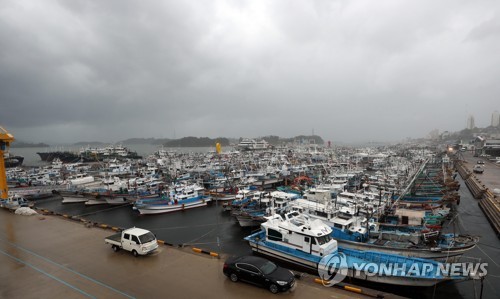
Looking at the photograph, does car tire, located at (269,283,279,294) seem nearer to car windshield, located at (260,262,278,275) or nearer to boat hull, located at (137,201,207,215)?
car windshield, located at (260,262,278,275)

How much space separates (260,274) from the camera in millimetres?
9344

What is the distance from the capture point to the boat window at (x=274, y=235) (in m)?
15.1

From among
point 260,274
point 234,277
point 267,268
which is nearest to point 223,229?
point 234,277

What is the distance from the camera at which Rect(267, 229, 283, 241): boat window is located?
1511cm

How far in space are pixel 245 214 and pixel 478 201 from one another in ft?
97.6

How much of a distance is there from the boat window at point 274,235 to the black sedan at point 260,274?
5118 millimetres

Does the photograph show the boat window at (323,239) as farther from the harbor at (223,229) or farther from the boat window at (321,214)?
the boat window at (321,214)

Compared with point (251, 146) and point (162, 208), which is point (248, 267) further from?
point (251, 146)

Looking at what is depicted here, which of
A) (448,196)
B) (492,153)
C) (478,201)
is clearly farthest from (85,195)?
(492,153)

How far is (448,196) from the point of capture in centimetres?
2938

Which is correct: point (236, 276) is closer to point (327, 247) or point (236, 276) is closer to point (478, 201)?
point (327, 247)

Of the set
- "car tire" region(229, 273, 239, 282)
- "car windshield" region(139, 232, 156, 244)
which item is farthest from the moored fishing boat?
"car windshield" region(139, 232, 156, 244)

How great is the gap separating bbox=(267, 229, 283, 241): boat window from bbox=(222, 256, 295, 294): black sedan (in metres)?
5.12

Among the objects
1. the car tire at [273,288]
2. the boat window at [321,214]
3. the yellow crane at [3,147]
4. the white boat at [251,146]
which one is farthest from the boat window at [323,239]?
the white boat at [251,146]
